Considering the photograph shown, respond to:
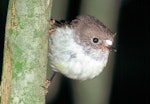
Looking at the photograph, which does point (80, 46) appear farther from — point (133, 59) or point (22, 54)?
point (133, 59)

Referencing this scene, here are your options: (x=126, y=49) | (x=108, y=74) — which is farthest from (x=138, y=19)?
(x=108, y=74)

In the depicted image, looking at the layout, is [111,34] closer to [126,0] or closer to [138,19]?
[126,0]

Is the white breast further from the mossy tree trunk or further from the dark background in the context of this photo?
the dark background

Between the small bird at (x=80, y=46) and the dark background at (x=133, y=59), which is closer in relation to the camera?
the small bird at (x=80, y=46)

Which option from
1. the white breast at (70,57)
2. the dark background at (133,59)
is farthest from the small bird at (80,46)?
the dark background at (133,59)

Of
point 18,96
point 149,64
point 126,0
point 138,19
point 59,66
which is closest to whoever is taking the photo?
point 18,96

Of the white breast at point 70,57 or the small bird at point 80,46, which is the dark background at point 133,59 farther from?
the white breast at point 70,57
